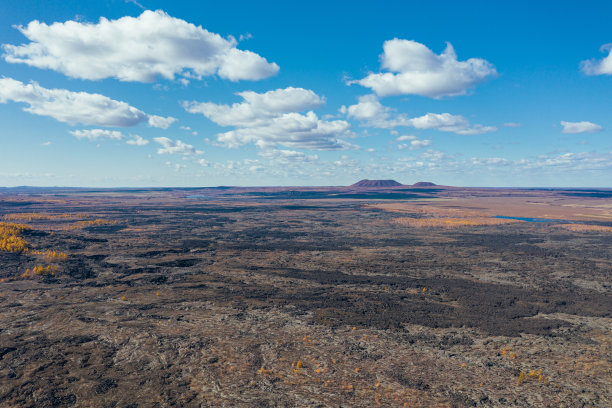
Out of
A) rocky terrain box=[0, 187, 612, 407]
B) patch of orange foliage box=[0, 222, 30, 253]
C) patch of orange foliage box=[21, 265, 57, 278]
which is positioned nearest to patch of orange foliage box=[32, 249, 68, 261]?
rocky terrain box=[0, 187, 612, 407]

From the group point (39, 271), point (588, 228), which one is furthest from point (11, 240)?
point (588, 228)

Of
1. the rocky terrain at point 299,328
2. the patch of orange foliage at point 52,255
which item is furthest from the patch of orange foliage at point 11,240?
the patch of orange foliage at point 52,255

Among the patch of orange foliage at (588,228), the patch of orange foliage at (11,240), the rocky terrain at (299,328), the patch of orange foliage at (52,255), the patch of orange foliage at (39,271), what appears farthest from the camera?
the patch of orange foliage at (588,228)

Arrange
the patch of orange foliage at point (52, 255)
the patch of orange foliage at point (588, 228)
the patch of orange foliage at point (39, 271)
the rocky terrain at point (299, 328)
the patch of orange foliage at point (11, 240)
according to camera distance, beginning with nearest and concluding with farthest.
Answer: the rocky terrain at point (299, 328) → the patch of orange foliage at point (39, 271) → the patch of orange foliage at point (52, 255) → the patch of orange foliage at point (11, 240) → the patch of orange foliage at point (588, 228)

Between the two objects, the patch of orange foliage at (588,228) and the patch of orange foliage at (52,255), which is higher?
the patch of orange foliage at (52,255)

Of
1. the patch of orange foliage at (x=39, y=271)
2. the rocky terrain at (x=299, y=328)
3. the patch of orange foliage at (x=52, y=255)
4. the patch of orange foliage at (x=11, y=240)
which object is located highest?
the patch of orange foliage at (x=11, y=240)

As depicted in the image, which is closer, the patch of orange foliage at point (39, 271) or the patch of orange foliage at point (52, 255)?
the patch of orange foliage at point (39, 271)

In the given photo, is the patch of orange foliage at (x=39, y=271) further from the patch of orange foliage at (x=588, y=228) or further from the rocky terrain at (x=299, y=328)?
the patch of orange foliage at (x=588, y=228)

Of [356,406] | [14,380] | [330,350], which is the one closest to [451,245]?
[330,350]
